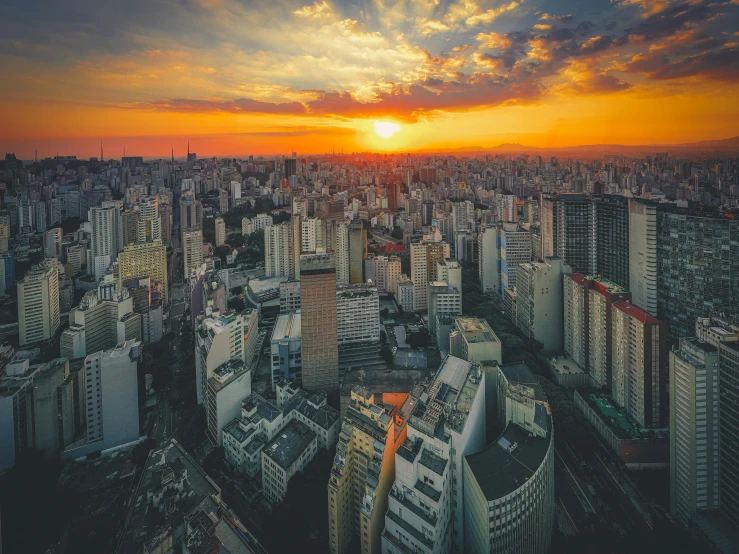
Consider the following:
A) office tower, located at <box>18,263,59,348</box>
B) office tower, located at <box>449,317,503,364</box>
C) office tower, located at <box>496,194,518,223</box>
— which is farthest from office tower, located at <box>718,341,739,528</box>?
office tower, located at <box>496,194,518,223</box>

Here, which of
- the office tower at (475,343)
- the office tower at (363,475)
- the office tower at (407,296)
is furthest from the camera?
the office tower at (407,296)

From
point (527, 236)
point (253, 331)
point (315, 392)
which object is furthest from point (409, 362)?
point (527, 236)

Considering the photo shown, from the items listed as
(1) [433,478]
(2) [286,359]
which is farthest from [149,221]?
(1) [433,478]

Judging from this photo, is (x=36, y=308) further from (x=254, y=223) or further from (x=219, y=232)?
(x=254, y=223)

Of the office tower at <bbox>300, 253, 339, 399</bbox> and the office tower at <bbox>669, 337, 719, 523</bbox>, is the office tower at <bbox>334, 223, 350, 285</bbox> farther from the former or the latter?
the office tower at <bbox>669, 337, 719, 523</bbox>

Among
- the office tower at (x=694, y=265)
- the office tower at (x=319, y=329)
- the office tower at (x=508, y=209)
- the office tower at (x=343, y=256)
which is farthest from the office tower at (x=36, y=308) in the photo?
the office tower at (x=508, y=209)

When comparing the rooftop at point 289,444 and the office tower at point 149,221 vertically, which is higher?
the office tower at point 149,221

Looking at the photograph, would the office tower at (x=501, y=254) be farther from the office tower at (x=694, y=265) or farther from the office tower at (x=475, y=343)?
the office tower at (x=475, y=343)
